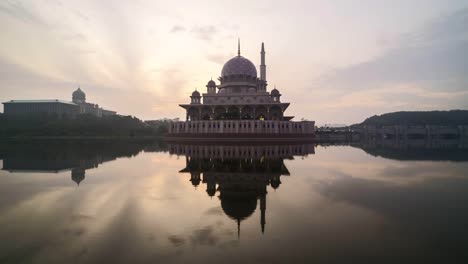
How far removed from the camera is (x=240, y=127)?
46.3m

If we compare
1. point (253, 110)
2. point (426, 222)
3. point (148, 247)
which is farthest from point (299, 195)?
point (253, 110)

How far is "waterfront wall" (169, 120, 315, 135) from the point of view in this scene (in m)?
45.8

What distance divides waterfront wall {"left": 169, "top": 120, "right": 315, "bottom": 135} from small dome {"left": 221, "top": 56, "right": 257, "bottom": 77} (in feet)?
50.5

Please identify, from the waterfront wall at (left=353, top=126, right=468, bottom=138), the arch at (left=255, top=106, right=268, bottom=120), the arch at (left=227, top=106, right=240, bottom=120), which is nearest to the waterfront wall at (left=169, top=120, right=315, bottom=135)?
the arch at (left=227, top=106, right=240, bottom=120)

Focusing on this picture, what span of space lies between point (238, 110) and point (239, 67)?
10.4 metres

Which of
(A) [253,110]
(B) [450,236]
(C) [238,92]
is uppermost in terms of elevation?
(C) [238,92]

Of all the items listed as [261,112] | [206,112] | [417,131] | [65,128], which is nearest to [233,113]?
[261,112]

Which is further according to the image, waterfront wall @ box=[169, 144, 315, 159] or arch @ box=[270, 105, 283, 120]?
arch @ box=[270, 105, 283, 120]

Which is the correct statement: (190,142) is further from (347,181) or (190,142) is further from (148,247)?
(148,247)

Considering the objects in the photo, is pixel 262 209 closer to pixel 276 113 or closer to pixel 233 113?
pixel 233 113

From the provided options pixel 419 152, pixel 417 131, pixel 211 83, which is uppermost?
pixel 211 83

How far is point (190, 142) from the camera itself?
46312 millimetres

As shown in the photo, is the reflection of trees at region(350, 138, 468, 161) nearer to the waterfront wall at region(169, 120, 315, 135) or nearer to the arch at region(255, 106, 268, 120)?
the waterfront wall at region(169, 120, 315, 135)

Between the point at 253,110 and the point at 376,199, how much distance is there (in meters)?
44.4
